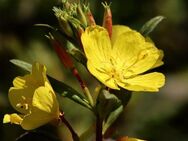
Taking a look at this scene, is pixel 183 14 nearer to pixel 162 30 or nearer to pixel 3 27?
pixel 162 30

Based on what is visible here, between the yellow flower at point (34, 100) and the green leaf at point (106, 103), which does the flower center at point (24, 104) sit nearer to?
the yellow flower at point (34, 100)

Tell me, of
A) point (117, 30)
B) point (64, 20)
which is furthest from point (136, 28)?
point (64, 20)

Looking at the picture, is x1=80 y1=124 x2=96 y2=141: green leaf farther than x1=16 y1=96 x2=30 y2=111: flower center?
Yes

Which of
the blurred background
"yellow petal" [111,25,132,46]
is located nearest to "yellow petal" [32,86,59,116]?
"yellow petal" [111,25,132,46]

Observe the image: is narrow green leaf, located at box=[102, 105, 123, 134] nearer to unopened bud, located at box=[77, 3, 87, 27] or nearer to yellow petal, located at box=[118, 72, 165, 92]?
yellow petal, located at box=[118, 72, 165, 92]

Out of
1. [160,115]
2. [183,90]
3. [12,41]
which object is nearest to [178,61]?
[183,90]

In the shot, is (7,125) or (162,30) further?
(162,30)

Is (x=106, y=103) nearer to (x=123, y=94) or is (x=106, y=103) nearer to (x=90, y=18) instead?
(x=123, y=94)
